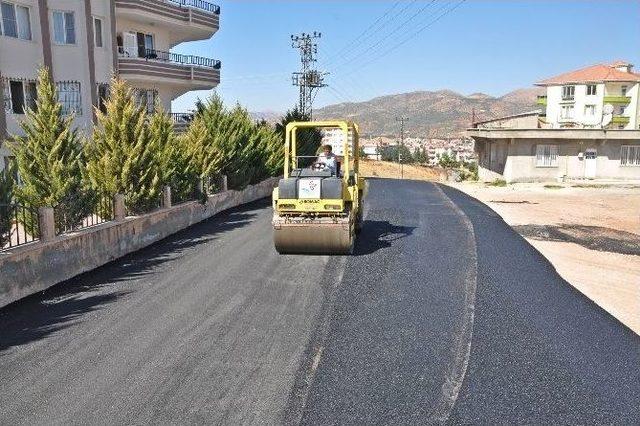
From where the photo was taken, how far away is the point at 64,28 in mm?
20453

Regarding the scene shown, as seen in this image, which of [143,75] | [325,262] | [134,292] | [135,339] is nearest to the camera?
[135,339]

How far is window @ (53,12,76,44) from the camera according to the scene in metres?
20.2

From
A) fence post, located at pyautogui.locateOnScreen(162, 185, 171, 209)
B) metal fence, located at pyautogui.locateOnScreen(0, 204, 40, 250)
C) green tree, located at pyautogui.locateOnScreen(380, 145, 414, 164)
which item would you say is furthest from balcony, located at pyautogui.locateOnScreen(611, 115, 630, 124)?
metal fence, located at pyautogui.locateOnScreen(0, 204, 40, 250)

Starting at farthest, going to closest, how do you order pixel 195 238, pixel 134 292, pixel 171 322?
pixel 195 238 < pixel 134 292 < pixel 171 322

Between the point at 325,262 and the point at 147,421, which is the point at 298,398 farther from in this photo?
the point at 325,262

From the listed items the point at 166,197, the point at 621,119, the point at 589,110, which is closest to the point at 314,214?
the point at 166,197

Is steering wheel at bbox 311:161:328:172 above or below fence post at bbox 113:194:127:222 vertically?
above

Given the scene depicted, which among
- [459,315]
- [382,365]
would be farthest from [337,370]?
[459,315]

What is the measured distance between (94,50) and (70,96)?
7.96ft

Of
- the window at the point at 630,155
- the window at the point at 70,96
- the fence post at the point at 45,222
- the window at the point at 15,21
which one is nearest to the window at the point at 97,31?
the window at the point at 70,96

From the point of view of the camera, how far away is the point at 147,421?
506 centimetres

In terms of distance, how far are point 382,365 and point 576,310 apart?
13.5ft

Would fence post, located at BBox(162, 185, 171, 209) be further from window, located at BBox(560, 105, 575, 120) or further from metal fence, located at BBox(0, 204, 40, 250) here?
window, located at BBox(560, 105, 575, 120)

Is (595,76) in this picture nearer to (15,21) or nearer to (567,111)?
(567,111)
